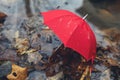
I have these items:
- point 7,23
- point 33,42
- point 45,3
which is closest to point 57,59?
point 33,42

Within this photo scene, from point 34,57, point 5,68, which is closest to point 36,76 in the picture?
point 34,57

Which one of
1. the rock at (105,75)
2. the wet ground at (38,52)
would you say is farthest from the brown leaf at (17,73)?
the rock at (105,75)

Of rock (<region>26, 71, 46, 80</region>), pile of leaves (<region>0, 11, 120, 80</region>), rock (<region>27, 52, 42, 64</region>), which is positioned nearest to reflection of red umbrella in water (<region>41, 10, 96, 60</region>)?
pile of leaves (<region>0, 11, 120, 80</region>)

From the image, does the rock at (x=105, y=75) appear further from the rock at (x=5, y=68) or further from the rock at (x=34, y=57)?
the rock at (x=5, y=68)

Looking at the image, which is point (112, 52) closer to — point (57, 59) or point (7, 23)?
point (57, 59)

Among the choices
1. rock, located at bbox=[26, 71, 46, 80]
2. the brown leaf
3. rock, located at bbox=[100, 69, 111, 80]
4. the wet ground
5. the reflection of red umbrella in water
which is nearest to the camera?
the reflection of red umbrella in water

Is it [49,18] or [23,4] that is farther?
[23,4]

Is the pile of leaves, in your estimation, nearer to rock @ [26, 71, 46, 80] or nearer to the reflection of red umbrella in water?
rock @ [26, 71, 46, 80]
